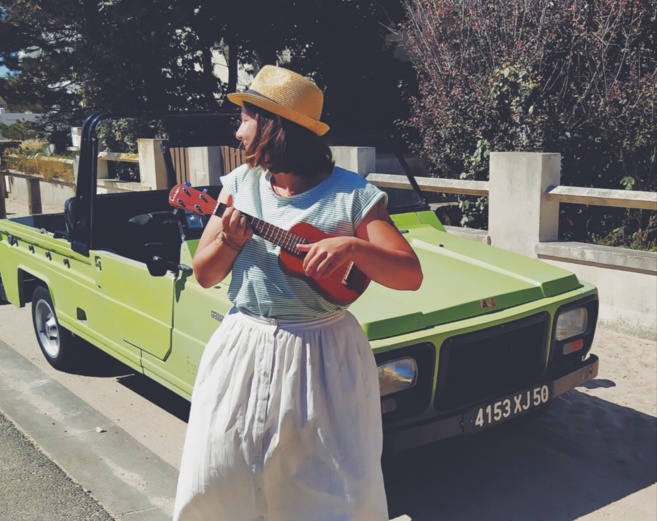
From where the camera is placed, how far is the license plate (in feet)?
12.8

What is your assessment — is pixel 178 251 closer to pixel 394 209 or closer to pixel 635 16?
pixel 394 209

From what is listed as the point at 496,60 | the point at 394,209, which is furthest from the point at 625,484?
Answer: the point at 496,60

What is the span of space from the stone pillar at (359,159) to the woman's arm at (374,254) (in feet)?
19.7

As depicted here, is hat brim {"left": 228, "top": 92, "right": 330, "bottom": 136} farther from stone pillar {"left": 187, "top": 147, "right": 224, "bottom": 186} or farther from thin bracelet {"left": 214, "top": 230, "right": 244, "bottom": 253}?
stone pillar {"left": 187, "top": 147, "right": 224, "bottom": 186}

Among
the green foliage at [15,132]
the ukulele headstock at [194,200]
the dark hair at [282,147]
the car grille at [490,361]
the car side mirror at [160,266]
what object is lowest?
the car grille at [490,361]

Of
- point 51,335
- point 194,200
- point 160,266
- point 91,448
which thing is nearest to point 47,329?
point 51,335

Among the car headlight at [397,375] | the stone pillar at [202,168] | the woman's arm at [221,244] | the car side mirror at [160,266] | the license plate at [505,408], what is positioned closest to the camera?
the woman's arm at [221,244]

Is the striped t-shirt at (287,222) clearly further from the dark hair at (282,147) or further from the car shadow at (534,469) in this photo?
the car shadow at (534,469)

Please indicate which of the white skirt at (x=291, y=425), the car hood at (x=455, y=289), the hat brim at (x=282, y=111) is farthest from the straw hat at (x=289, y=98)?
the car hood at (x=455, y=289)

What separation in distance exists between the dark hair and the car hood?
1.24 metres

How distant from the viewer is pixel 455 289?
165 inches

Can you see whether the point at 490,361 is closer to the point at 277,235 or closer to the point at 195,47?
the point at 277,235

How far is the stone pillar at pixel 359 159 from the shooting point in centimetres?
866

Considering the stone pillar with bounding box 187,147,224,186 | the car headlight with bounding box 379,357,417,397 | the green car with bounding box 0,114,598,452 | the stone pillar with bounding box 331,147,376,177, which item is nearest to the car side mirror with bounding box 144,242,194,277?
the green car with bounding box 0,114,598,452
